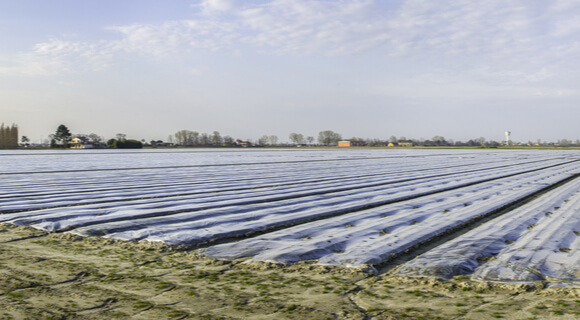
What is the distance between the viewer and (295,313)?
3469 millimetres

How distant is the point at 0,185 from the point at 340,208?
11.3 m

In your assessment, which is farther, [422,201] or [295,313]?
[422,201]

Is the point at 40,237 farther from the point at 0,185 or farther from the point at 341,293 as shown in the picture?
the point at 0,185

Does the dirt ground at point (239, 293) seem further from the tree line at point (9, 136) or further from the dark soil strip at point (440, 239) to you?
the tree line at point (9, 136)

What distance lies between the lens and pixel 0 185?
44.8ft

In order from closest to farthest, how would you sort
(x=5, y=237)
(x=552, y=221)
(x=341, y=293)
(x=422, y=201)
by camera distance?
(x=341, y=293), (x=5, y=237), (x=552, y=221), (x=422, y=201)

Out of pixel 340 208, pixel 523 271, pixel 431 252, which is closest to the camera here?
pixel 523 271

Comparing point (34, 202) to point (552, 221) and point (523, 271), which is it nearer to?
point (523, 271)

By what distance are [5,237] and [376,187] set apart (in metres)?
9.20

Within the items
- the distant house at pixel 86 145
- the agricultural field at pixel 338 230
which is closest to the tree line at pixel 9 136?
the distant house at pixel 86 145

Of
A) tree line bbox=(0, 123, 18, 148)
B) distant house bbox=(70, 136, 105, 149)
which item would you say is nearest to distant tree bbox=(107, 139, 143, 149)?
distant house bbox=(70, 136, 105, 149)

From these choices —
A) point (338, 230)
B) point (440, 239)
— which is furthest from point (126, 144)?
point (440, 239)

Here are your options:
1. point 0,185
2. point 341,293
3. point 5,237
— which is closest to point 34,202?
point 5,237

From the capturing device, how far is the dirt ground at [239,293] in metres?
3.45
